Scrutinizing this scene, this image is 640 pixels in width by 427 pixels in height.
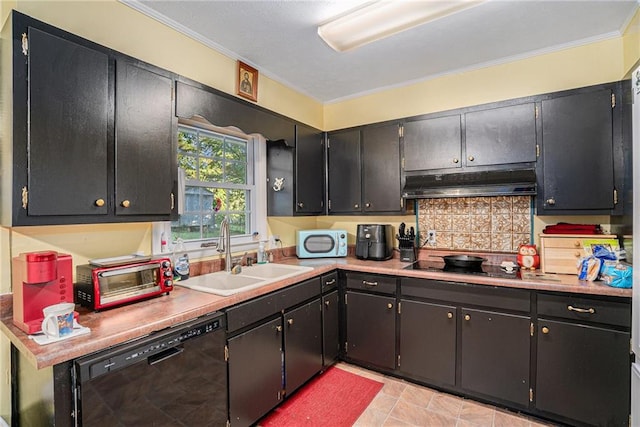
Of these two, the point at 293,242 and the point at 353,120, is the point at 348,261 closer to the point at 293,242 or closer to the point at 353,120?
the point at 293,242

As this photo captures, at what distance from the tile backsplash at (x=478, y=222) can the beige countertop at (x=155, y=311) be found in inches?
20.8

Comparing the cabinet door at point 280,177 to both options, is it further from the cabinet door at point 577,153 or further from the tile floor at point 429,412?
→ the cabinet door at point 577,153

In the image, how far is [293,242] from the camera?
10.9 feet

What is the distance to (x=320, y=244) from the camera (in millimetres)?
3111

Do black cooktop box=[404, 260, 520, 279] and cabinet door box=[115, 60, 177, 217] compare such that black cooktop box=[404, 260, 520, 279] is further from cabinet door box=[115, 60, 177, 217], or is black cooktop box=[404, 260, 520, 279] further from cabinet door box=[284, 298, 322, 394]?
cabinet door box=[115, 60, 177, 217]

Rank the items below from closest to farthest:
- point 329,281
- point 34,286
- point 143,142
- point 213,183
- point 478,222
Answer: point 34,286 → point 143,142 → point 213,183 → point 329,281 → point 478,222

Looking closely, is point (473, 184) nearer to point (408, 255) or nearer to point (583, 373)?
point (408, 255)

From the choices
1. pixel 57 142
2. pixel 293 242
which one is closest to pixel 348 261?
pixel 293 242

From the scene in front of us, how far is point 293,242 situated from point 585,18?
289 cm

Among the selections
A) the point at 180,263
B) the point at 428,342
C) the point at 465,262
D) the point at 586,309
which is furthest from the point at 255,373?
the point at 586,309

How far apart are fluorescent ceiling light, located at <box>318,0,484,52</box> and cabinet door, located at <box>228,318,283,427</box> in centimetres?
196

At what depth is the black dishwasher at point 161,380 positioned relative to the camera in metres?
1.20

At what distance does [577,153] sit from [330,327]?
2.28m

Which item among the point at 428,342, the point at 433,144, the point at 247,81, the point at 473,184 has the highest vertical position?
the point at 247,81
